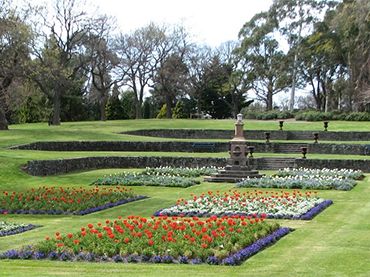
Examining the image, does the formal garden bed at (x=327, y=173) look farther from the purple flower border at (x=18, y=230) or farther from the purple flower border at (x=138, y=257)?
the purple flower border at (x=138, y=257)

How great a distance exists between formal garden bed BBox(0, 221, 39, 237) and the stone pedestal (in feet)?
39.1

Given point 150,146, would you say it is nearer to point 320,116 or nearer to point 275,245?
point 320,116

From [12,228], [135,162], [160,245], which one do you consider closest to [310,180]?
[135,162]

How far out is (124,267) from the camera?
34.5 ft

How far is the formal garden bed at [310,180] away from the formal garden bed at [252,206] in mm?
3644

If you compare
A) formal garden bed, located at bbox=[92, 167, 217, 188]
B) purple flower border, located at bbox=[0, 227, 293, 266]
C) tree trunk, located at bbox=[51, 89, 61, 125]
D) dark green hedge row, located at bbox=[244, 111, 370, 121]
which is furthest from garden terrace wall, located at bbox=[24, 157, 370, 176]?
dark green hedge row, located at bbox=[244, 111, 370, 121]

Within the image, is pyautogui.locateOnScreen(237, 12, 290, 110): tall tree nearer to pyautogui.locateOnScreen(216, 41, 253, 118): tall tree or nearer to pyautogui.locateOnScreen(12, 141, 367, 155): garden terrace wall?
pyautogui.locateOnScreen(216, 41, 253, 118): tall tree

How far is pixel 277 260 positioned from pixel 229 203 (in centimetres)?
734

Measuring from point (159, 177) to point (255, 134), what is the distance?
23226 millimetres

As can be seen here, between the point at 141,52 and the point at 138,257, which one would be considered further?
the point at 141,52

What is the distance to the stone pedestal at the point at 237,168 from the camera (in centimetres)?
2644

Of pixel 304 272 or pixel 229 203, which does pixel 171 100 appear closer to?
pixel 229 203

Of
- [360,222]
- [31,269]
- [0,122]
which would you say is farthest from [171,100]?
[31,269]

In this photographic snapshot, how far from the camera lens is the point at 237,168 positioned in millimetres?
27156
